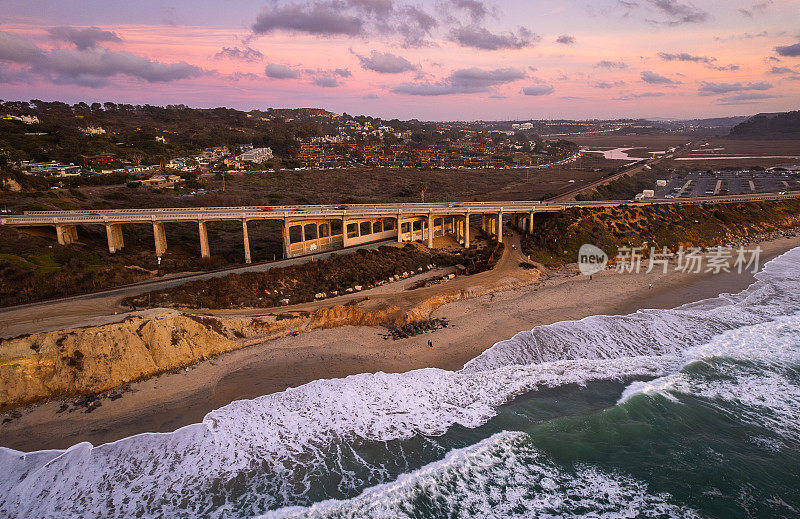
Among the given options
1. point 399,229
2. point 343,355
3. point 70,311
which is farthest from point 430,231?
point 70,311

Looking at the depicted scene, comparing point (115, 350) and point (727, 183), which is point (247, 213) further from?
point (727, 183)

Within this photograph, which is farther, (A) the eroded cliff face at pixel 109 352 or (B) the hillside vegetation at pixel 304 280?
(B) the hillside vegetation at pixel 304 280

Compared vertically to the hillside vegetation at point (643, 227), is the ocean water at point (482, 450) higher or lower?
lower

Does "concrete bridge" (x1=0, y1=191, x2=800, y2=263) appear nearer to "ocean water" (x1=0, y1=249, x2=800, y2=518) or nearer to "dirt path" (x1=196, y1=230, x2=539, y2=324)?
"dirt path" (x1=196, y1=230, x2=539, y2=324)

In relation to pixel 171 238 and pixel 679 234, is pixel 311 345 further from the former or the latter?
pixel 679 234

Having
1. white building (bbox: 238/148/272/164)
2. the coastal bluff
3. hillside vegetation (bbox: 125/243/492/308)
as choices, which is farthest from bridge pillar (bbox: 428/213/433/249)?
white building (bbox: 238/148/272/164)

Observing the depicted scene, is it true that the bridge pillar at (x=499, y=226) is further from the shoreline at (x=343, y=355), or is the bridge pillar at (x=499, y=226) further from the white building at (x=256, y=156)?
the white building at (x=256, y=156)

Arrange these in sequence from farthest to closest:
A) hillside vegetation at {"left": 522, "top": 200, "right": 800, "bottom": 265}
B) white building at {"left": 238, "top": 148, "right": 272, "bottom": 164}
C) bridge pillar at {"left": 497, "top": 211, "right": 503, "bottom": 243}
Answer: white building at {"left": 238, "top": 148, "right": 272, "bottom": 164}, bridge pillar at {"left": 497, "top": 211, "right": 503, "bottom": 243}, hillside vegetation at {"left": 522, "top": 200, "right": 800, "bottom": 265}
